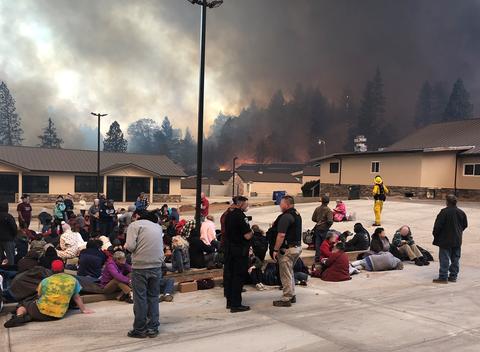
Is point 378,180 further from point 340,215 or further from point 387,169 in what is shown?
point 387,169

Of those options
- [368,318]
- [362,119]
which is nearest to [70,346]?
[368,318]

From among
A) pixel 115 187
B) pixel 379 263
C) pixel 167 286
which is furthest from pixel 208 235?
pixel 115 187

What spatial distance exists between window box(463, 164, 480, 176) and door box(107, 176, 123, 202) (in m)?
31.7

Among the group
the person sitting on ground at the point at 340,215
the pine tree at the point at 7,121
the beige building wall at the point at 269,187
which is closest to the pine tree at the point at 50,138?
the pine tree at the point at 7,121

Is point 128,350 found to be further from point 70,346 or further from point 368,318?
point 368,318

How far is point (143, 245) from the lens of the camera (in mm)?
5570

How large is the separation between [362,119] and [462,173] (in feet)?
297

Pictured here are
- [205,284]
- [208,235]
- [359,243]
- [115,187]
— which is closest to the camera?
[205,284]

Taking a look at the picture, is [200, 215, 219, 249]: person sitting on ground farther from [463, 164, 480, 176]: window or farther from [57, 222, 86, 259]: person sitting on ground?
[463, 164, 480, 176]: window

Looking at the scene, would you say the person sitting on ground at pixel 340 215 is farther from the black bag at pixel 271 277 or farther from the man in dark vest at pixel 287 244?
the man in dark vest at pixel 287 244

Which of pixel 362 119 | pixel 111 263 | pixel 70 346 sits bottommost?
pixel 70 346

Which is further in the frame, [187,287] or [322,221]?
[322,221]

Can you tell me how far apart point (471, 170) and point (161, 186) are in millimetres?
29700

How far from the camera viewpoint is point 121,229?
12227 millimetres
